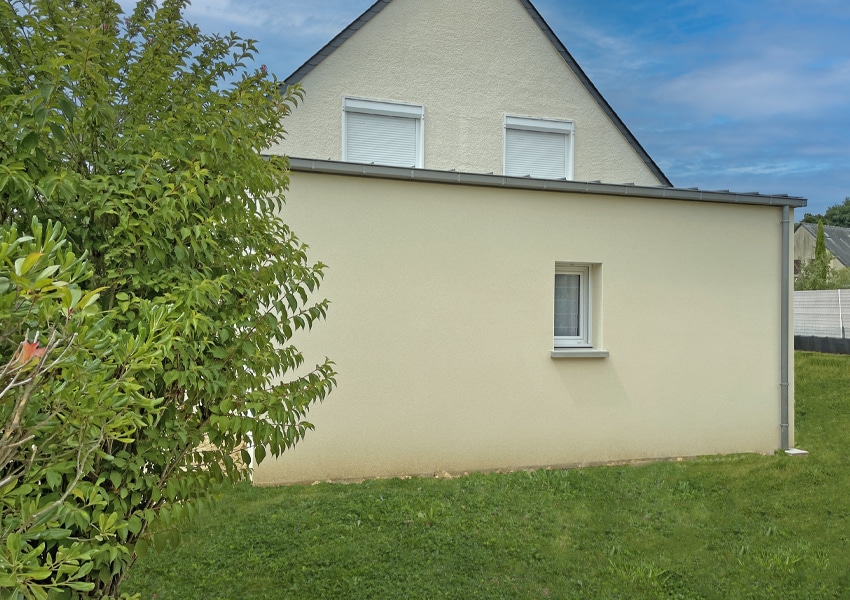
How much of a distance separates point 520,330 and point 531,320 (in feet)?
0.63

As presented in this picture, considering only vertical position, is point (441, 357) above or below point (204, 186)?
below

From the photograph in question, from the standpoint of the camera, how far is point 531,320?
774 centimetres

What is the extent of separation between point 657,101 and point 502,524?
1500 centimetres

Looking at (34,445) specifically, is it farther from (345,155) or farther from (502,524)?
(345,155)

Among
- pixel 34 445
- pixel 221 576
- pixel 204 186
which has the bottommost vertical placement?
pixel 221 576

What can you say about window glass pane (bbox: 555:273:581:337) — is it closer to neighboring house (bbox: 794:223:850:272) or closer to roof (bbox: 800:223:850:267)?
roof (bbox: 800:223:850:267)

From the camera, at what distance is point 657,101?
682 inches

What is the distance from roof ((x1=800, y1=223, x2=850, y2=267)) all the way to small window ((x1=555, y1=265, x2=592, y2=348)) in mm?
40384

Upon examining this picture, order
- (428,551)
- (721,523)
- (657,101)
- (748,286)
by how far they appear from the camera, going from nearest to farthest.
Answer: (428,551) < (721,523) < (748,286) < (657,101)

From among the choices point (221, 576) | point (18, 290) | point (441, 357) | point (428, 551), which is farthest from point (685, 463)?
point (18, 290)

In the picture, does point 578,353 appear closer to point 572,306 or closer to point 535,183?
point 572,306

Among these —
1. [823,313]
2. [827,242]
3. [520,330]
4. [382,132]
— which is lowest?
[520,330]

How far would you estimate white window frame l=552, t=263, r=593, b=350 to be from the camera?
8.17 m

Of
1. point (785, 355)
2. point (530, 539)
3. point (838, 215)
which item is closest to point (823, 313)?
point (785, 355)
